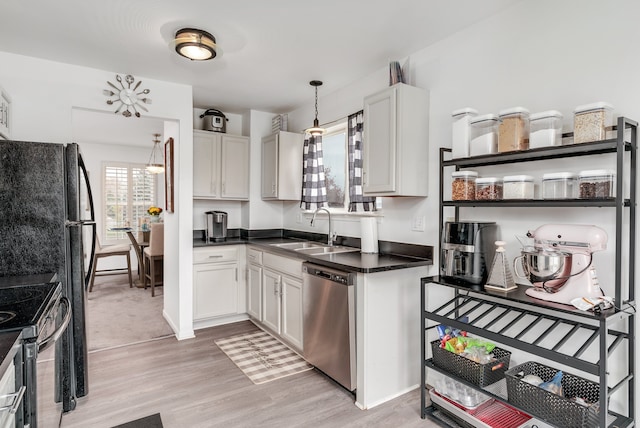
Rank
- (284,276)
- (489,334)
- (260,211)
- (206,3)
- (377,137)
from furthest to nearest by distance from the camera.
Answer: (260,211) → (284,276) → (377,137) → (206,3) → (489,334)

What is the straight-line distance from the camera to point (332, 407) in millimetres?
2318

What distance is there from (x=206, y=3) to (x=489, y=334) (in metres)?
2.33

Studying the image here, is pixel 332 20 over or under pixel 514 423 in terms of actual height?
over

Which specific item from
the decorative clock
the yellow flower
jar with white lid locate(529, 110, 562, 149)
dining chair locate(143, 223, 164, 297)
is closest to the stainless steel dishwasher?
jar with white lid locate(529, 110, 562, 149)

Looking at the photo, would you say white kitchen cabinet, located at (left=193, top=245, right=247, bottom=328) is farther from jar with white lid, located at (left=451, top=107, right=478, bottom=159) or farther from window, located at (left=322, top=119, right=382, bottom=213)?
jar with white lid, located at (left=451, top=107, right=478, bottom=159)

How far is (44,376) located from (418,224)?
7.50 ft

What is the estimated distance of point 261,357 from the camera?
3068 mm

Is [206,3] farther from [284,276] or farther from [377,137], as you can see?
[284,276]

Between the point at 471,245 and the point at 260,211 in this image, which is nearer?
the point at 471,245

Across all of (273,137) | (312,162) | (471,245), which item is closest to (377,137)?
(471,245)

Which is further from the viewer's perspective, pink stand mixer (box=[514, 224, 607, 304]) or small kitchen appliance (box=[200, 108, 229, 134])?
small kitchen appliance (box=[200, 108, 229, 134])

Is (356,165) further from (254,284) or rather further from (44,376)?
(44,376)

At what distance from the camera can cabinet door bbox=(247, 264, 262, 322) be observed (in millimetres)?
3619

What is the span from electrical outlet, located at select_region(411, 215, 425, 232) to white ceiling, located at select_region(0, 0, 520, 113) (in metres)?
1.23
